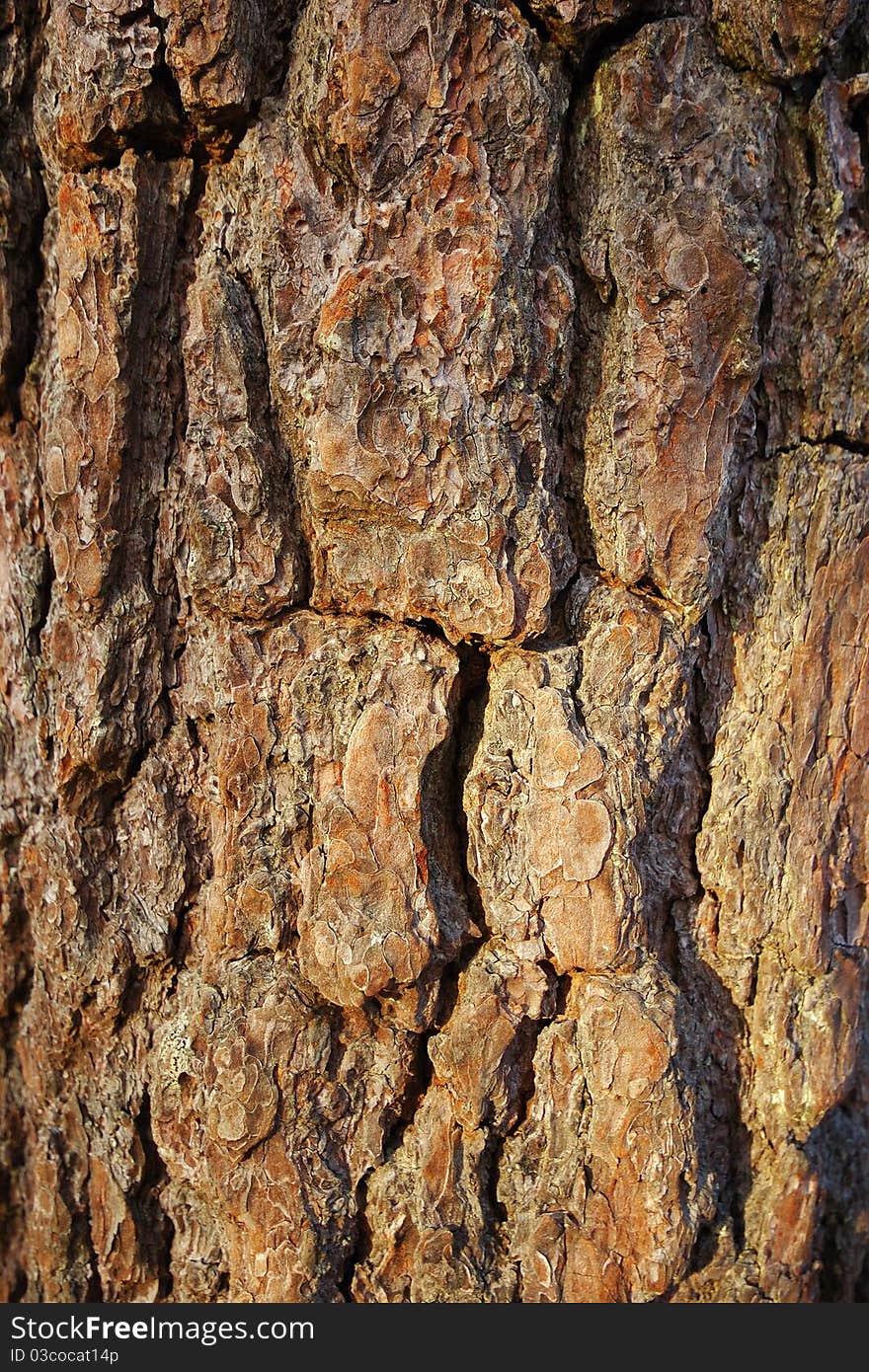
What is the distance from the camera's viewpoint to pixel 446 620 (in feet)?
4.22

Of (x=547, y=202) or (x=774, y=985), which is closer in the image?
(x=547, y=202)

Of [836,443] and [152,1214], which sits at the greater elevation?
[836,443]

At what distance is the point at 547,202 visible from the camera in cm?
125

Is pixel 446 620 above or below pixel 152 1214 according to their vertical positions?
above

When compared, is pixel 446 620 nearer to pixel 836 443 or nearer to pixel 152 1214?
pixel 836 443

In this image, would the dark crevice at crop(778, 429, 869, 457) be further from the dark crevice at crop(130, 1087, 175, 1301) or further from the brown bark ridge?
the dark crevice at crop(130, 1087, 175, 1301)

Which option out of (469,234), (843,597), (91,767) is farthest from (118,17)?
(843,597)

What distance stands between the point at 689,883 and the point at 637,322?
2.49 ft

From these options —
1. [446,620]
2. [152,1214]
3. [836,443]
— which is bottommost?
[152,1214]

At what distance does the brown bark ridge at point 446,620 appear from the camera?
1250mm

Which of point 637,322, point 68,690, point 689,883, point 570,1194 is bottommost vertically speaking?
point 570,1194

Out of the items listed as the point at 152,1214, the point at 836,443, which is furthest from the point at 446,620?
the point at 152,1214

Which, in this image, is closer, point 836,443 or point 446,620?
point 446,620

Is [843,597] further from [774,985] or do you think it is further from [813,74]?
[813,74]
